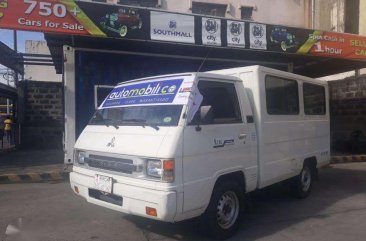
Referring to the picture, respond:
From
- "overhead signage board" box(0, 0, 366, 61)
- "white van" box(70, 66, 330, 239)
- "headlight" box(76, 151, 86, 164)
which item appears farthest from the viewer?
"overhead signage board" box(0, 0, 366, 61)

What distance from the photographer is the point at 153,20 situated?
9461mm

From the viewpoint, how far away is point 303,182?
7.40 metres

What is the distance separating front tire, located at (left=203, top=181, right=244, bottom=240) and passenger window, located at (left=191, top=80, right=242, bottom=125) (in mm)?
880

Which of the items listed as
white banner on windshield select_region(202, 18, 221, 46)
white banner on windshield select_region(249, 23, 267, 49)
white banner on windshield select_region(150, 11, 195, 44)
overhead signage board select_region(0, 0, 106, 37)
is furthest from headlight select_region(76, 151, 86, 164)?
white banner on windshield select_region(249, 23, 267, 49)

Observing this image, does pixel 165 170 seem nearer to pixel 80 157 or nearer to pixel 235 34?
pixel 80 157

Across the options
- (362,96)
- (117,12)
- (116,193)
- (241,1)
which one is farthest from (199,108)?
(241,1)

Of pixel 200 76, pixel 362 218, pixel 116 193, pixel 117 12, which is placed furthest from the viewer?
pixel 117 12

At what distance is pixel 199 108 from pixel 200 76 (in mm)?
478

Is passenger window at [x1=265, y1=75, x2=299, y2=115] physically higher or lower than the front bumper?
higher

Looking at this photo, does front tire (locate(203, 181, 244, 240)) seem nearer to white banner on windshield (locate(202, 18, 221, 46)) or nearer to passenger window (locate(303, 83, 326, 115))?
passenger window (locate(303, 83, 326, 115))

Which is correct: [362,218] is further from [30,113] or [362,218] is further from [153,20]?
[30,113]

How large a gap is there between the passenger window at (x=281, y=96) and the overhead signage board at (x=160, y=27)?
3730 millimetres

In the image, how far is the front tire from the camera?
4.85 metres

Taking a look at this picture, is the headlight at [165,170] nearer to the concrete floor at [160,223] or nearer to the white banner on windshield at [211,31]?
the concrete floor at [160,223]
